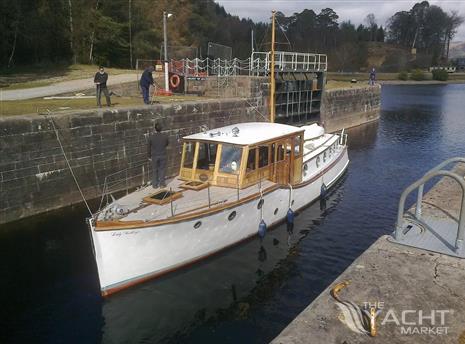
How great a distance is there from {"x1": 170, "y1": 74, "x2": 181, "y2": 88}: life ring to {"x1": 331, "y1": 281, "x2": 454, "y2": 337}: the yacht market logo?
21.5 meters

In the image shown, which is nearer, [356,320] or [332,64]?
[356,320]

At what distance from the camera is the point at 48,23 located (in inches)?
1373

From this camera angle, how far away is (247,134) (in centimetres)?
1344

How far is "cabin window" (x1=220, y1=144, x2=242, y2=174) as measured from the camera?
41.4 ft

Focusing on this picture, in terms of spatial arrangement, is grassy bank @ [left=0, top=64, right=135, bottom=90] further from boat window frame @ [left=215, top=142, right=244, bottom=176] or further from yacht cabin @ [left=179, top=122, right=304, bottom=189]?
boat window frame @ [left=215, top=142, right=244, bottom=176]

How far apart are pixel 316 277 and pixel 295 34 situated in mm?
131191

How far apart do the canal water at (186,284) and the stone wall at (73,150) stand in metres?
0.85

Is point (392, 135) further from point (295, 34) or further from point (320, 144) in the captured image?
point (295, 34)

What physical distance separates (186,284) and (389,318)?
6049 mm

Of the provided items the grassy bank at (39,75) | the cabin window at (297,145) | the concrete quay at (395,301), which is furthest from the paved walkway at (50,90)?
the concrete quay at (395,301)

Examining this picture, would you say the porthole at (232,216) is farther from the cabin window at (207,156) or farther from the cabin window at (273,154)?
the cabin window at (273,154)

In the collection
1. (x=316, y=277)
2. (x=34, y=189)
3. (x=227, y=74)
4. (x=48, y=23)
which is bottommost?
(x=316, y=277)

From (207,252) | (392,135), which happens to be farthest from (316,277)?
(392,135)

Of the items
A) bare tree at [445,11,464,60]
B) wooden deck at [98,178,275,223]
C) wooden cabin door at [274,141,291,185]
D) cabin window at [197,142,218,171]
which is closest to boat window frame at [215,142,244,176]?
cabin window at [197,142,218,171]
